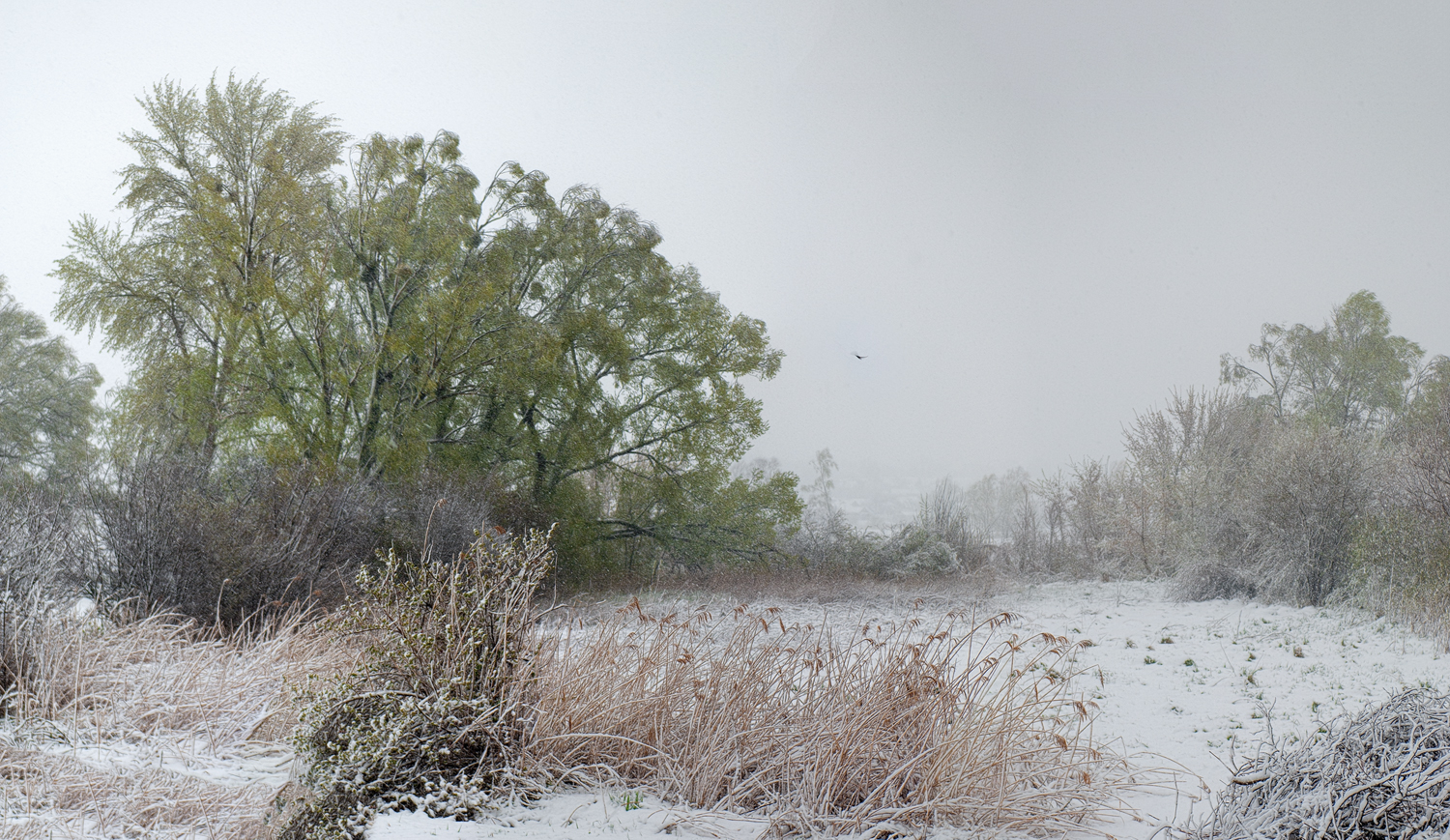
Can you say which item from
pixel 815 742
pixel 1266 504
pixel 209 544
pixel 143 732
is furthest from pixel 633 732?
pixel 1266 504

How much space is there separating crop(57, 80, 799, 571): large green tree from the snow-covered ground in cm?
699

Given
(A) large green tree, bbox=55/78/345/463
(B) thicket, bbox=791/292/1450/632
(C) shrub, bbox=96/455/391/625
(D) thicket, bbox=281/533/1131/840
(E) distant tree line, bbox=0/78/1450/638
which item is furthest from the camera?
(A) large green tree, bbox=55/78/345/463

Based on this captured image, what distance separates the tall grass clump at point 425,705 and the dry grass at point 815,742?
0.22m

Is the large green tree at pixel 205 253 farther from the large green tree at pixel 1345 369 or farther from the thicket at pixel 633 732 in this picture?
the large green tree at pixel 1345 369

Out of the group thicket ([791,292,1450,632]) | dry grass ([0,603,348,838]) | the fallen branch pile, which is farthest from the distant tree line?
the fallen branch pile

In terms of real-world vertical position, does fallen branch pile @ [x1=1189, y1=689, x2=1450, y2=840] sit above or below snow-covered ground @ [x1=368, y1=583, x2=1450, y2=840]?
above

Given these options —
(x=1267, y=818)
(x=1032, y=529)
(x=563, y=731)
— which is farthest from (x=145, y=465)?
(x=1032, y=529)

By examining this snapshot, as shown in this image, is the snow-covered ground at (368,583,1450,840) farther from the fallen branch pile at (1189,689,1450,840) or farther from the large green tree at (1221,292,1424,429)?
the large green tree at (1221,292,1424,429)

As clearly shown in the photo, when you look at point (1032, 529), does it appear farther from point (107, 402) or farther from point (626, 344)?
point (107, 402)

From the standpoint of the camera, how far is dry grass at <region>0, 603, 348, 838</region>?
2912 mm

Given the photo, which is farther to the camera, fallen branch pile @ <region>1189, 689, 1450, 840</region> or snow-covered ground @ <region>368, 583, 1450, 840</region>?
snow-covered ground @ <region>368, 583, 1450, 840</region>

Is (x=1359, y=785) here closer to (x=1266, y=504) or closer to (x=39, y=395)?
(x=1266, y=504)

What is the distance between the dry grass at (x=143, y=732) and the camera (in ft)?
9.55

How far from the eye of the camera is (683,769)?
3.12 meters
